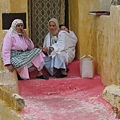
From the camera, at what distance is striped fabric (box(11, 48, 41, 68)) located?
8.29m

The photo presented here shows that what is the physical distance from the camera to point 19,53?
333 inches

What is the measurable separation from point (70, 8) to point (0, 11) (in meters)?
2.09

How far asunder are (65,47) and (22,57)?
1118mm

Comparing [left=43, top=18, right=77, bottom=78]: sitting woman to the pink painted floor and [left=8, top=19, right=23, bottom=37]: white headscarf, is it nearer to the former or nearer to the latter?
the pink painted floor

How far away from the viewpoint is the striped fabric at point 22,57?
8.29m

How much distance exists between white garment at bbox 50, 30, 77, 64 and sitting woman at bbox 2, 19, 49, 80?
423mm

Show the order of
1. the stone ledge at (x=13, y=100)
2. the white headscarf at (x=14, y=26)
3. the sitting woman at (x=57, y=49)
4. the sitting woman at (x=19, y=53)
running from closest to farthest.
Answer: the stone ledge at (x=13, y=100) < the sitting woman at (x=19, y=53) < the white headscarf at (x=14, y=26) < the sitting woman at (x=57, y=49)

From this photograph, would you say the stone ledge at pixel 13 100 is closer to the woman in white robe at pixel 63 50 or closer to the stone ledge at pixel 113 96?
the stone ledge at pixel 113 96

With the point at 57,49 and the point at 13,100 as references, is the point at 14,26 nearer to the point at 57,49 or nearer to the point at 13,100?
the point at 57,49

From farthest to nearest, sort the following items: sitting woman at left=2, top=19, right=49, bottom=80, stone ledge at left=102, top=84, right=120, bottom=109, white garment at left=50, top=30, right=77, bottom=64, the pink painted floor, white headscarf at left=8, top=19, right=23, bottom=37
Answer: white garment at left=50, top=30, right=77, bottom=64, white headscarf at left=8, top=19, right=23, bottom=37, sitting woman at left=2, top=19, right=49, bottom=80, the pink painted floor, stone ledge at left=102, top=84, right=120, bottom=109

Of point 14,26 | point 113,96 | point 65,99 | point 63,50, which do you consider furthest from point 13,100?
point 63,50

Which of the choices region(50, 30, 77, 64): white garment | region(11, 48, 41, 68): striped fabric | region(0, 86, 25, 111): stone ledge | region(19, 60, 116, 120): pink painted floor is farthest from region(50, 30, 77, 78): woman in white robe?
region(0, 86, 25, 111): stone ledge

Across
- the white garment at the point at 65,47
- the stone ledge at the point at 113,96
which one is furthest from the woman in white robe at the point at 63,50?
the stone ledge at the point at 113,96

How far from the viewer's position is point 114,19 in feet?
25.9
